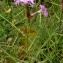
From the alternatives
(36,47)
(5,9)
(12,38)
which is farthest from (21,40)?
(5,9)

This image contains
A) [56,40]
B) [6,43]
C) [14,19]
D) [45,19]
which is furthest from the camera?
[14,19]

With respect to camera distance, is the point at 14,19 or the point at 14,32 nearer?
the point at 14,32

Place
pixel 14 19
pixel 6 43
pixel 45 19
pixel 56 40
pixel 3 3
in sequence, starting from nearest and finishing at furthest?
1. pixel 56 40
2. pixel 6 43
3. pixel 45 19
4. pixel 14 19
5. pixel 3 3

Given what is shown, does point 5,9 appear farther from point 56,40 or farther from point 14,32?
point 56,40

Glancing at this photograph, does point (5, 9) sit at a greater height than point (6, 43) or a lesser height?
greater

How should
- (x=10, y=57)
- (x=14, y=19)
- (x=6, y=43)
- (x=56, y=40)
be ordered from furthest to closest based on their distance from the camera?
(x=14, y=19) < (x=6, y=43) < (x=56, y=40) < (x=10, y=57)

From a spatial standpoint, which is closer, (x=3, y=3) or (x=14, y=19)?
(x=14, y=19)

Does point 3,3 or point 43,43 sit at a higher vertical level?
point 3,3

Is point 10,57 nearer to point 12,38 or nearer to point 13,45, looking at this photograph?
point 13,45

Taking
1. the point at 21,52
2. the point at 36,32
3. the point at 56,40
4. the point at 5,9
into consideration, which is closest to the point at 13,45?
the point at 21,52
